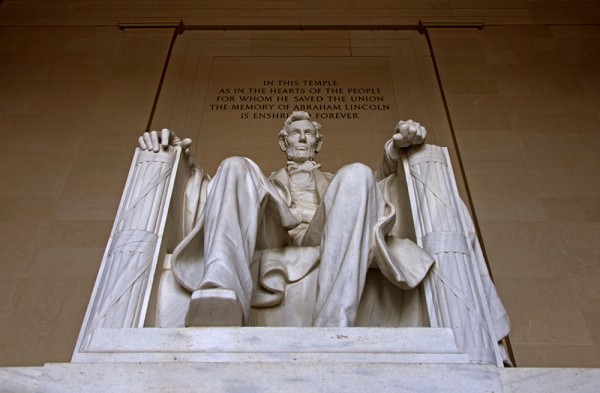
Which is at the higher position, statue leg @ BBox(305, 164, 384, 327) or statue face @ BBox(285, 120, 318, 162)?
statue face @ BBox(285, 120, 318, 162)

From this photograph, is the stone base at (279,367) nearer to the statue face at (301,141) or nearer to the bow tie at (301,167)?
the bow tie at (301,167)

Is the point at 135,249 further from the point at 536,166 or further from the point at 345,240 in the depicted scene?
the point at 536,166

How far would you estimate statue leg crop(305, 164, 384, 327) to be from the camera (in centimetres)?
315

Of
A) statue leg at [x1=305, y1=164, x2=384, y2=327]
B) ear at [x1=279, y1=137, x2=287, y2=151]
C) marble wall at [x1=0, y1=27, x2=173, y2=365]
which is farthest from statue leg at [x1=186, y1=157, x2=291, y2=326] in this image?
marble wall at [x1=0, y1=27, x2=173, y2=365]

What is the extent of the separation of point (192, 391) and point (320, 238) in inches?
59.6

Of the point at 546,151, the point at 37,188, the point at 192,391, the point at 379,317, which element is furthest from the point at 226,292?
the point at 546,151

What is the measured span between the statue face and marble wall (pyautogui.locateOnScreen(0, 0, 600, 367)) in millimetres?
1614

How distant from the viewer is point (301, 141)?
4852 mm

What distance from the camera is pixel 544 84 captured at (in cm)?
719

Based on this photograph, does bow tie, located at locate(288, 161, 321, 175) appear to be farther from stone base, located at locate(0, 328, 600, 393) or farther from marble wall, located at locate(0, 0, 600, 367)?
stone base, located at locate(0, 328, 600, 393)

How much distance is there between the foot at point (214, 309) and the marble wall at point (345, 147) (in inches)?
89.2

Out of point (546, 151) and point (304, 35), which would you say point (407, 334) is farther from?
point (304, 35)

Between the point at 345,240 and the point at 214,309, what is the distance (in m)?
0.78

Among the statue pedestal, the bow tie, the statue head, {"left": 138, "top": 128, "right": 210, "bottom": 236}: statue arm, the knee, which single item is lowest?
the statue pedestal
